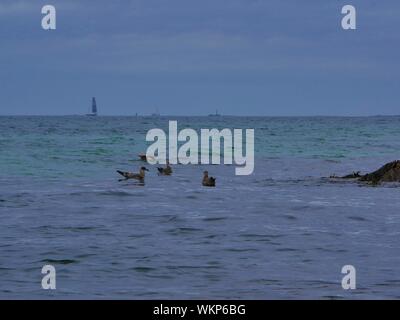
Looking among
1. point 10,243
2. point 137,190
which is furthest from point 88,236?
point 137,190

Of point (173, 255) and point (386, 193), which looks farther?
point (386, 193)

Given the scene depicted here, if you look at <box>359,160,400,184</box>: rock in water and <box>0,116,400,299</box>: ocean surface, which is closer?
<box>0,116,400,299</box>: ocean surface

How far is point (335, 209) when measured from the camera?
22.6m

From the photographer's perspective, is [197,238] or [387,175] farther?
[387,175]

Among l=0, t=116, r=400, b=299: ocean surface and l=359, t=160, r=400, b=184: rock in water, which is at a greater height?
l=359, t=160, r=400, b=184: rock in water

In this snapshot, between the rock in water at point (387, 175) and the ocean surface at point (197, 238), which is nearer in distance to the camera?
the ocean surface at point (197, 238)

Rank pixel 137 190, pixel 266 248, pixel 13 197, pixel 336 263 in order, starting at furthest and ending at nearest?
pixel 137 190, pixel 13 197, pixel 266 248, pixel 336 263

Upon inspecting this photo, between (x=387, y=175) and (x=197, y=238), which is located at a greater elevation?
(x=387, y=175)

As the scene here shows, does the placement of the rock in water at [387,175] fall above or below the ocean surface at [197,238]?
above
